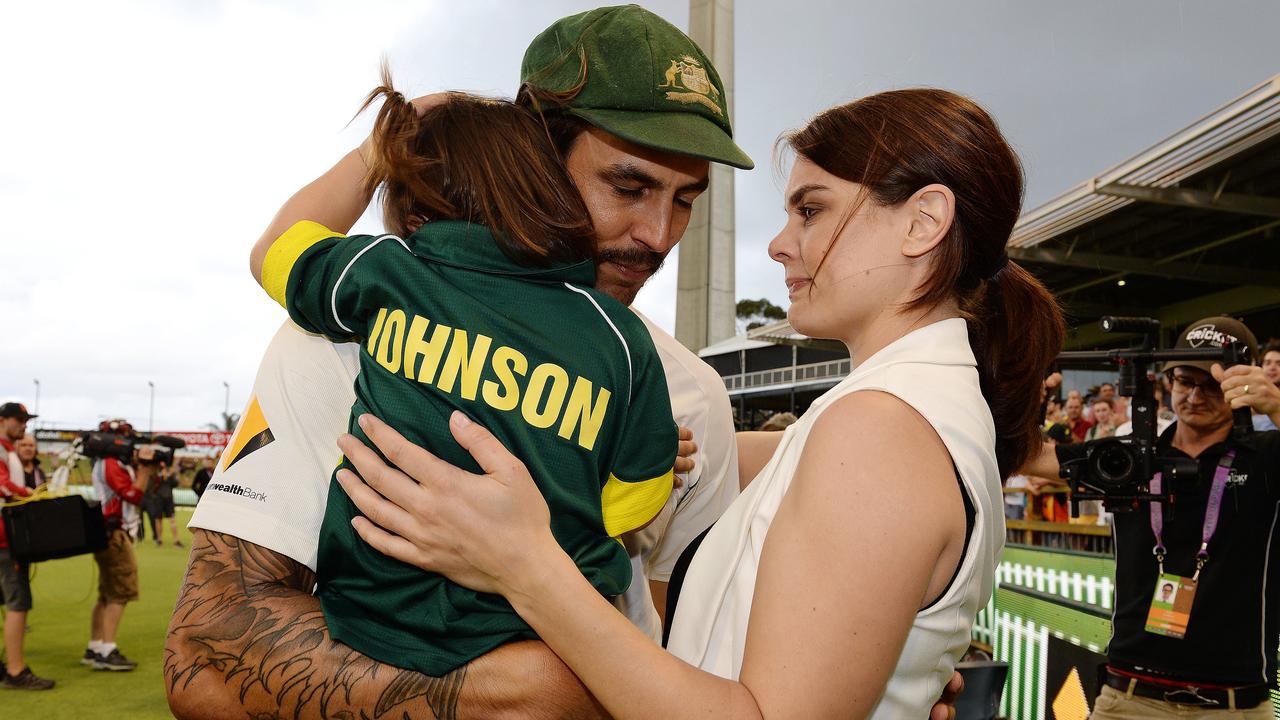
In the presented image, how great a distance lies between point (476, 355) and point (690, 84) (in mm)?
802

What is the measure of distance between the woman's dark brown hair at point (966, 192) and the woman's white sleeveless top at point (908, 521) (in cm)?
16

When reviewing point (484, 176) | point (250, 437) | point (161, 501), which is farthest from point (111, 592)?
point (161, 501)

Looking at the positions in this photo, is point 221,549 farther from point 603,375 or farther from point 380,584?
point 603,375

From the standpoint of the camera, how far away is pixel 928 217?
1417 mm

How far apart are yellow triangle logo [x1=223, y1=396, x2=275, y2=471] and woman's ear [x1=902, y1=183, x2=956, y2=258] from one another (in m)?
1.01

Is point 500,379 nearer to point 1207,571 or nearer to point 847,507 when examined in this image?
point 847,507

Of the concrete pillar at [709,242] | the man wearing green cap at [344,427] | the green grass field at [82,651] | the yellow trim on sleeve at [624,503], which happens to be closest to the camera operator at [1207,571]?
the man wearing green cap at [344,427]

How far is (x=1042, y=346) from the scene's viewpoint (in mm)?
1645

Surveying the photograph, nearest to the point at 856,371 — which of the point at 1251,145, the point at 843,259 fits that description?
the point at 843,259

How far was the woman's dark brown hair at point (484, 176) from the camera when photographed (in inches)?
50.9

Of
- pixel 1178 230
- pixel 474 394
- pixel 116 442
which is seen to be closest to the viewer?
pixel 474 394

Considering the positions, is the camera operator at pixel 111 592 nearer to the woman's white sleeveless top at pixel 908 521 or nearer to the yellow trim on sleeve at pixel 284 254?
the yellow trim on sleeve at pixel 284 254


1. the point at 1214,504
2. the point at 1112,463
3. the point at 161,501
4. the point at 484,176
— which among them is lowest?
the point at 161,501

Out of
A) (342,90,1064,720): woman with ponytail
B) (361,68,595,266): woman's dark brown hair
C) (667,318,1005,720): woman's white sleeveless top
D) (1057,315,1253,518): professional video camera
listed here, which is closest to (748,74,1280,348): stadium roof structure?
(1057,315,1253,518): professional video camera
